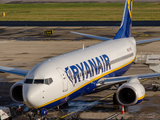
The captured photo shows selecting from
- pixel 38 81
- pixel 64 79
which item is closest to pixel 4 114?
pixel 38 81

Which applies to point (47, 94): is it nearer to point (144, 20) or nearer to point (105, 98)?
point (105, 98)

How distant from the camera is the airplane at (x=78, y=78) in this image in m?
22.1

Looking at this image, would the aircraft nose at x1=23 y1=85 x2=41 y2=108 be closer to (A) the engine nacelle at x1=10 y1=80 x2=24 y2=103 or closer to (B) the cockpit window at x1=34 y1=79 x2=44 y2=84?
(B) the cockpit window at x1=34 y1=79 x2=44 y2=84

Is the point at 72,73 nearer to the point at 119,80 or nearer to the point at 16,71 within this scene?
the point at 119,80

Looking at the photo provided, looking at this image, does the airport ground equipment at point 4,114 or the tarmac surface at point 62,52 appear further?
the tarmac surface at point 62,52

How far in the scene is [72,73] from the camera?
2452cm

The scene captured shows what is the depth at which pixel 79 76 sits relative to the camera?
25484mm

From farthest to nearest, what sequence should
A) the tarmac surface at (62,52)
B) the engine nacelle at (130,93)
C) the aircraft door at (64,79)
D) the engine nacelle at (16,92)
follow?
the tarmac surface at (62,52) → the engine nacelle at (16,92) → the engine nacelle at (130,93) → the aircraft door at (64,79)

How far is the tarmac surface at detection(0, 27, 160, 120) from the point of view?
88.2 ft

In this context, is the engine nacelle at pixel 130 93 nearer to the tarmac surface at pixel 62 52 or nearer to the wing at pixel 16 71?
the tarmac surface at pixel 62 52

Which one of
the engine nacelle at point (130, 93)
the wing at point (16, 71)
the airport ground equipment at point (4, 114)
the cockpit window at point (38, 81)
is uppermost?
the wing at point (16, 71)

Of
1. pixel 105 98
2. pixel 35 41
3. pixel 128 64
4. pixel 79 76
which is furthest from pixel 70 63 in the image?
pixel 35 41

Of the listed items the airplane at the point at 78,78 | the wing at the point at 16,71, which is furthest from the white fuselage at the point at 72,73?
the wing at the point at 16,71

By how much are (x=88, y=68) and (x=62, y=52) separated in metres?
28.7
